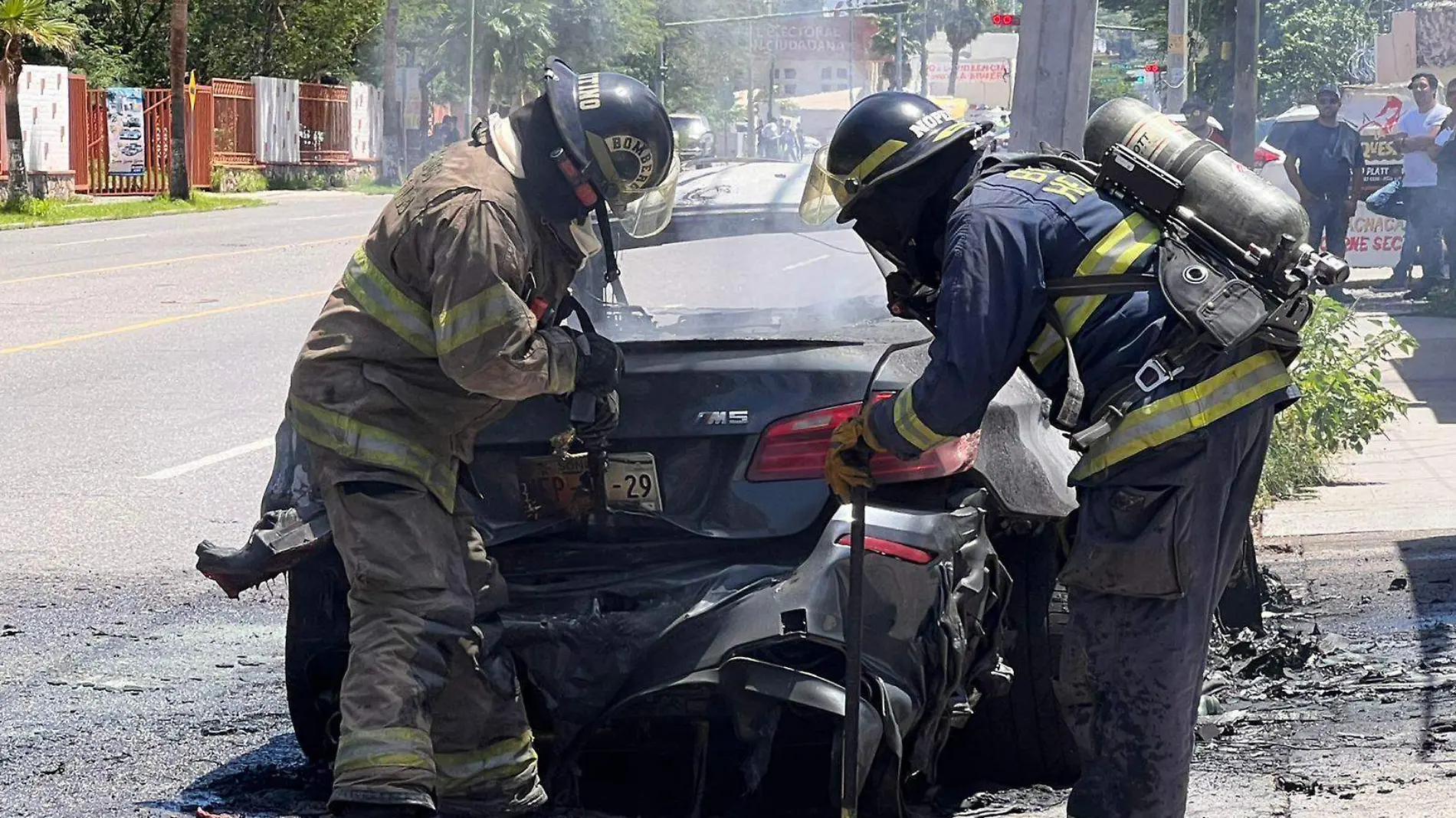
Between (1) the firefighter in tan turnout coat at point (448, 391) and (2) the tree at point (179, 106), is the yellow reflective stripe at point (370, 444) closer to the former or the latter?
(1) the firefighter in tan turnout coat at point (448, 391)

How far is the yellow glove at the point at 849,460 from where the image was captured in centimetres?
351

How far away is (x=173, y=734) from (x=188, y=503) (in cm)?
279

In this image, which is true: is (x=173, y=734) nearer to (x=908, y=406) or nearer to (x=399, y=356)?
(x=399, y=356)

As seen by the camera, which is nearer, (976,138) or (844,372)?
(976,138)

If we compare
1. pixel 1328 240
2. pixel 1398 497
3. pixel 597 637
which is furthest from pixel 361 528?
pixel 1328 240

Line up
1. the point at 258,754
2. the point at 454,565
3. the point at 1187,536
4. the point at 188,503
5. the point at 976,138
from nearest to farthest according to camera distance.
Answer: the point at 1187,536, the point at 976,138, the point at 454,565, the point at 258,754, the point at 188,503

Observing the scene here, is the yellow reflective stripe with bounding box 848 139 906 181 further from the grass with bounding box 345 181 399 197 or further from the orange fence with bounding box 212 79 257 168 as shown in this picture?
the grass with bounding box 345 181 399 197

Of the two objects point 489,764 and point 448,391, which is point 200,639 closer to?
point 489,764

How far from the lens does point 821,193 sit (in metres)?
4.00

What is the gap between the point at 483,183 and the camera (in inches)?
148

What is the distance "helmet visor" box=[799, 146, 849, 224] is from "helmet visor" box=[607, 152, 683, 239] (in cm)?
39

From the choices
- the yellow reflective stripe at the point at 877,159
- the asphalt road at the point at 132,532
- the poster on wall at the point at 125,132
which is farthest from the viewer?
the poster on wall at the point at 125,132

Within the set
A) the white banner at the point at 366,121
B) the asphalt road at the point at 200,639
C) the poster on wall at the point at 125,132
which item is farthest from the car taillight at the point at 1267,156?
the white banner at the point at 366,121

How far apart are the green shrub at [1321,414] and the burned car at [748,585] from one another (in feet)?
11.2
